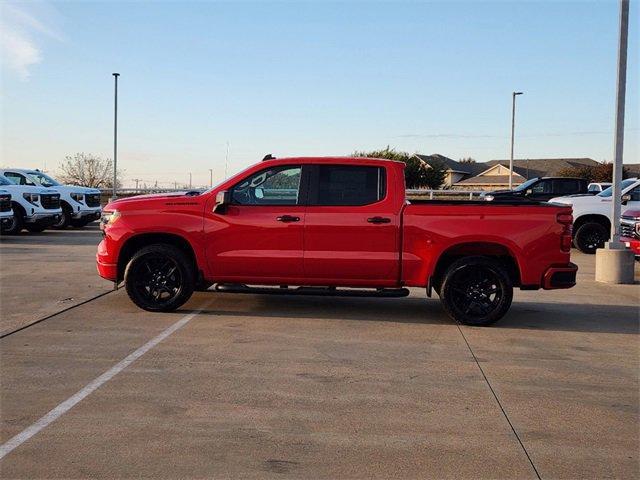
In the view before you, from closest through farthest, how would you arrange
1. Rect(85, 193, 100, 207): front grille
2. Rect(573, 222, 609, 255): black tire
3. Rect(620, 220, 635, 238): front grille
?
1. Rect(620, 220, 635, 238): front grille
2. Rect(573, 222, 609, 255): black tire
3. Rect(85, 193, 100, 207): front grille

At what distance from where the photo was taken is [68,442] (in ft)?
13.7

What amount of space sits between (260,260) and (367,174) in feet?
5.32

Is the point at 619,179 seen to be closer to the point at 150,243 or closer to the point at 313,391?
the point at 150,243

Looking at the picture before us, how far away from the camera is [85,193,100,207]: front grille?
21906mm

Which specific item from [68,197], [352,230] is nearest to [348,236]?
[352,230]

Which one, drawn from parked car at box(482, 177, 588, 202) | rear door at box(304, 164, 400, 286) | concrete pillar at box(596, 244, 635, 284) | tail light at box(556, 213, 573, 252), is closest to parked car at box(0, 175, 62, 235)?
parked car at box(482, 177, 588, 202)

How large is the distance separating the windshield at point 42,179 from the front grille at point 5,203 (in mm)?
2731

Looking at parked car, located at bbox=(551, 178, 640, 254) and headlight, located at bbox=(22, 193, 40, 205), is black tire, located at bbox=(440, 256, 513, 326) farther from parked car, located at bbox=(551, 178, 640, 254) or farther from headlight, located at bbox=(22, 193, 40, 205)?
headlight, located at bbox=(22, 193, 40, 205)

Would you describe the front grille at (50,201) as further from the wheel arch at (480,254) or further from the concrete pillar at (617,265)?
the concrete pillar at (617,265)

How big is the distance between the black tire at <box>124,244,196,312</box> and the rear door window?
1.74 m

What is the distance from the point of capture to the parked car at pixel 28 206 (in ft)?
61.6

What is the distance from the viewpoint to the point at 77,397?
504 cm

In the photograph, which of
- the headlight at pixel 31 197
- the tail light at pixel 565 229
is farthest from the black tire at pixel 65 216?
the tail light at pixel 565 229

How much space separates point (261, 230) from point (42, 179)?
50.6 ft
